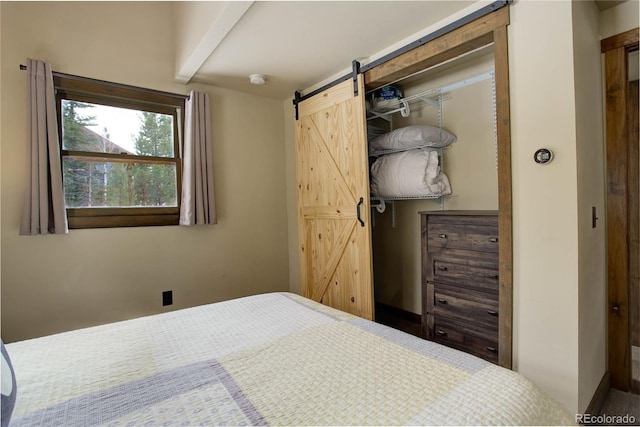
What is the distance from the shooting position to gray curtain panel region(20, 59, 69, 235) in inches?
83.8

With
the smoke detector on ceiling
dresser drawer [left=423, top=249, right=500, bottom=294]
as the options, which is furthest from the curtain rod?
dresser drawer [left=423, top=249, right=500, bottom=294]

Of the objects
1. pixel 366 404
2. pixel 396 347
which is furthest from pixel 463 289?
pixel 366 404

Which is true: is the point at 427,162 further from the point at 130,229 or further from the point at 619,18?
the point at 130,229

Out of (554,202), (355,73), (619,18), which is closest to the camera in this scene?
(554,202)

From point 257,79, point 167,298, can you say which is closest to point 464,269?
point 257,79

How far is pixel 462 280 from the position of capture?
214 cm

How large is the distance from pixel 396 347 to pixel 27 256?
2515 mm

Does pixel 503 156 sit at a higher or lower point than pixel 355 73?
lower

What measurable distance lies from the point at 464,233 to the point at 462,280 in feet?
1.03

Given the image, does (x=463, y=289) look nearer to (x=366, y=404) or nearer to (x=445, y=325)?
(x=445, y=325)

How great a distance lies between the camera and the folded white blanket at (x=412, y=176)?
2.54m

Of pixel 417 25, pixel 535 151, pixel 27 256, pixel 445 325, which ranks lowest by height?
pixel 445 325

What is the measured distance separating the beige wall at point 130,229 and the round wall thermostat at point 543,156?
2.39 meters

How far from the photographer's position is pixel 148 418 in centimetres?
76
